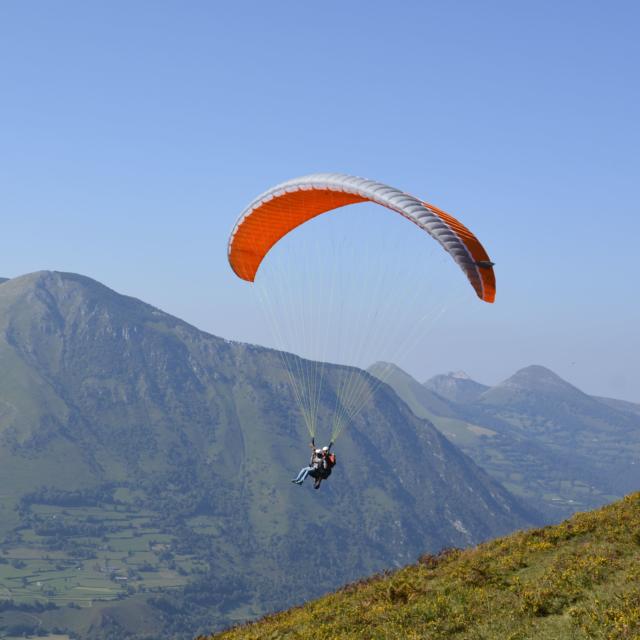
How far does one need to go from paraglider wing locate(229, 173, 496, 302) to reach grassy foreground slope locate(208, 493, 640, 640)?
844 centimetres

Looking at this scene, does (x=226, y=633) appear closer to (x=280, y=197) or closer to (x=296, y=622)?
(x=296, y=622)

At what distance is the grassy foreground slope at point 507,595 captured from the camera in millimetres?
19109

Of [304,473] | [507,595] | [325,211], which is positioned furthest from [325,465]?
[325,211]

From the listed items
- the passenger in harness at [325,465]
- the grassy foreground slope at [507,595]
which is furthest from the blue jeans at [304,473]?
the grassy foreground slope at [507,595]

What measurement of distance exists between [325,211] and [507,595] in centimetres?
2018

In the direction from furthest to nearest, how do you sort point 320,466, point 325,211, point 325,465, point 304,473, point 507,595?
point 325,211 → point 304,473 → point 325,465 → point 320,466 → point 507,595

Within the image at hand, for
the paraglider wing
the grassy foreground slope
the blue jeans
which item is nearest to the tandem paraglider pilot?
the blue jeans

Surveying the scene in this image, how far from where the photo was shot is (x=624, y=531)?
1013 inches

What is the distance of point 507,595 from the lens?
2180cm

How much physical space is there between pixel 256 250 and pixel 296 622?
18754 mm

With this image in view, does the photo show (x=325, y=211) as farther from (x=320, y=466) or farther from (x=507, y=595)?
(x=507, y=595)

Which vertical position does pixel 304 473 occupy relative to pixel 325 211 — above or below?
below

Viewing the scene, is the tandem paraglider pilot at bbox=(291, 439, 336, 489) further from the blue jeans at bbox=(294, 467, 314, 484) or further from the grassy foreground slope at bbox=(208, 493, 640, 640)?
the grassy foreground slope at bbox=(208, 493, 640, 640)

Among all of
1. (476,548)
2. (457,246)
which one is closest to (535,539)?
(476,548)
